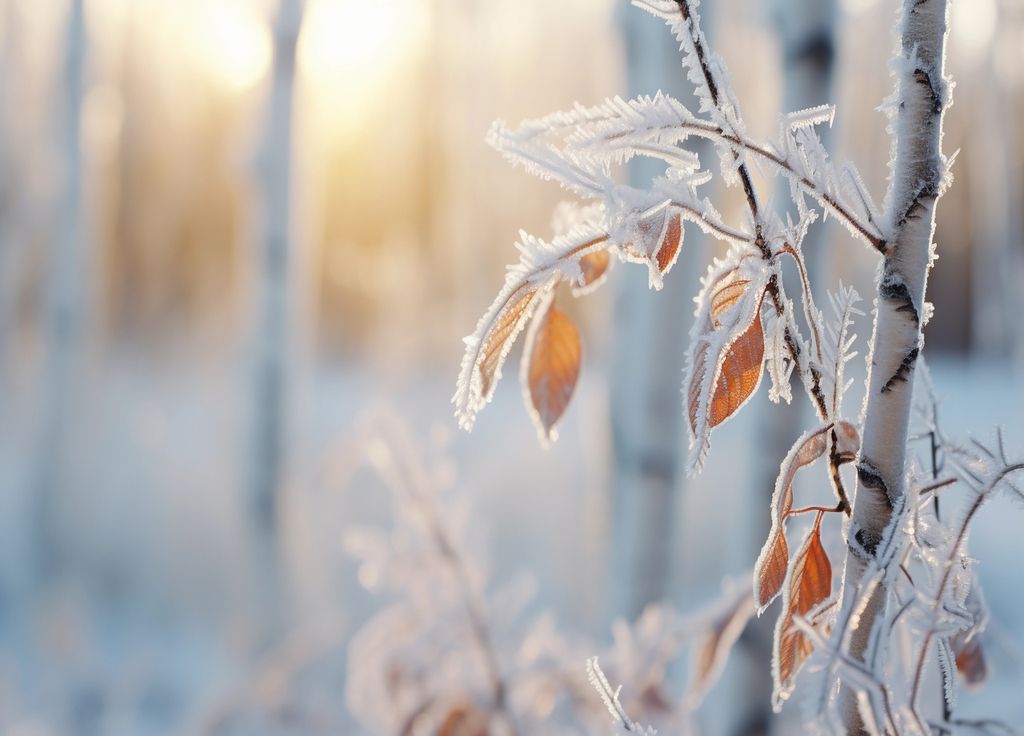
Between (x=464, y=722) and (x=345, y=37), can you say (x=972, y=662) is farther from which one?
(x=345, y=37)

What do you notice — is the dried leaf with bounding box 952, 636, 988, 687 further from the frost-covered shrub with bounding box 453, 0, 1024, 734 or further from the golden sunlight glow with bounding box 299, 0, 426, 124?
the golden sunlight glow with bounding box 299, 0, 426, 124

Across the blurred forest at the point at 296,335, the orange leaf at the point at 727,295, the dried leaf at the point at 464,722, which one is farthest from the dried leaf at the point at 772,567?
the dried leaf at the point at 464,722

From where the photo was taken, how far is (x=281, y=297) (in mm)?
2953

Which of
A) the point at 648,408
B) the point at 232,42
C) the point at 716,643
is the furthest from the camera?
the point at 232,42

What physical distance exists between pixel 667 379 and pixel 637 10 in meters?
0.69

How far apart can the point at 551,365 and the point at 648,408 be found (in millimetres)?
1134

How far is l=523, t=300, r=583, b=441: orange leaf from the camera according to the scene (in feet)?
1.95

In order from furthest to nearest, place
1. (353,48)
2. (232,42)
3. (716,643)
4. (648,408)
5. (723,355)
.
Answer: (353,48) → (232,42) → (648,408) → (716,643) → (723,355)

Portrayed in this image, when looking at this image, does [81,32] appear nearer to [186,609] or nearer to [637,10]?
[186,609]

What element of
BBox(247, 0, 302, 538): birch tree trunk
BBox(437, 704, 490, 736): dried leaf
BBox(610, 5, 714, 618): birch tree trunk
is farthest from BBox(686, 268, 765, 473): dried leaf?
BBox(247, 0, 302, 538): birch tree trunk

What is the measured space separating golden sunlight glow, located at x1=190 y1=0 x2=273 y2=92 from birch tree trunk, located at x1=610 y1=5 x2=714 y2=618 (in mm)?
1543

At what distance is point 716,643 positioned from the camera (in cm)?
78

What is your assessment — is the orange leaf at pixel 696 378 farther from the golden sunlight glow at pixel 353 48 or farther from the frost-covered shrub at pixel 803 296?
the golden sunlight glow at pixel 353 48

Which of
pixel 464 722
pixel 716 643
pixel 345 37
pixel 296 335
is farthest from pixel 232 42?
pixel 716 643
